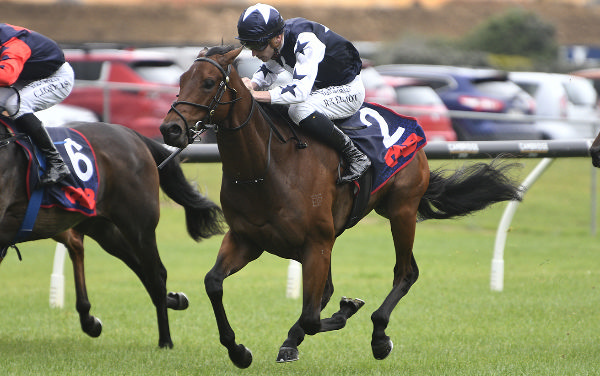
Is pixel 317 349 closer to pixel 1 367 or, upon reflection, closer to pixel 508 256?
pixel 1 367

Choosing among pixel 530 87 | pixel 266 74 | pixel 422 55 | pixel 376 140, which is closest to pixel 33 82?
pixel 266 74

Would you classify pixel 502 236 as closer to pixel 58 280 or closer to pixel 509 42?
pixel 58 280

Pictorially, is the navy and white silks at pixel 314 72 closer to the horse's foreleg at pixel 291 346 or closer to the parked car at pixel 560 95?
the horse's foreleg at pixel 291 346

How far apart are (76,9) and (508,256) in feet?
97.0

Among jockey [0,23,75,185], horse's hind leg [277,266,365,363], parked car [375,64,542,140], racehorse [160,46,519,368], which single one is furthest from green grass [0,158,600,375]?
parked car [375,64,542,140]

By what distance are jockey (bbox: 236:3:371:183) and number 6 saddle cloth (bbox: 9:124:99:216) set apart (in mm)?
1451

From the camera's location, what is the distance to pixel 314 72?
5.39 meters

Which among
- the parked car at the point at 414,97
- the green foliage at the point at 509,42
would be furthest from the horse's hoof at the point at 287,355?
the green foliage at the point at 509,42

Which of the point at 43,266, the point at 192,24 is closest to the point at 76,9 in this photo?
the point at 192,24

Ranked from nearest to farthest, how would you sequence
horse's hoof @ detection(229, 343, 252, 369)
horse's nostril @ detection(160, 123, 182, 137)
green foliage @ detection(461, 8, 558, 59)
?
horse's nostril @ detection(160, 123, 182, 137), horse's hoof @ detection(229, 343, 252, 369), green foliage @ detection(461, 8, 558, 59)

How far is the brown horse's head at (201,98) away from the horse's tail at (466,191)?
214 cm

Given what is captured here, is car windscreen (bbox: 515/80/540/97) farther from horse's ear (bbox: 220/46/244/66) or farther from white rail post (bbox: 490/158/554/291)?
horse's ear (bbox: 220/46/244/66)

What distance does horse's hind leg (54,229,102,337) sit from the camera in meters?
6.81

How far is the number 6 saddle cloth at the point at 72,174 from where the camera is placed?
6039mm
